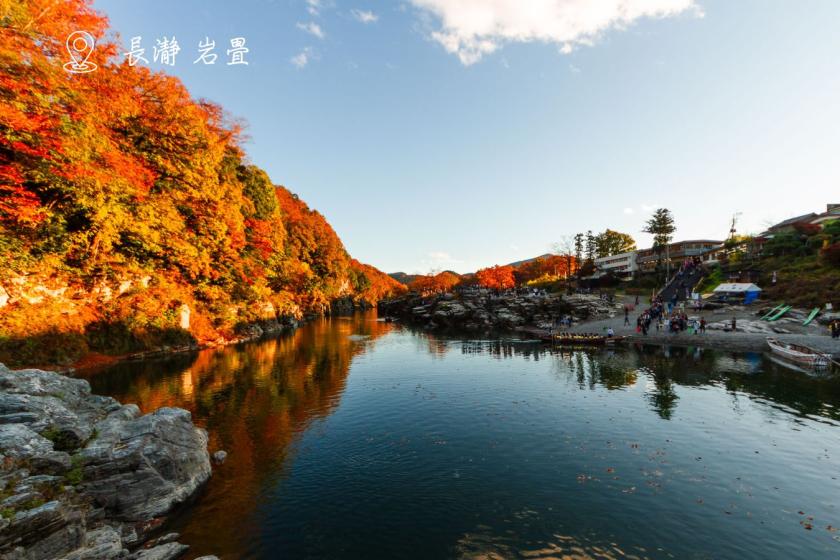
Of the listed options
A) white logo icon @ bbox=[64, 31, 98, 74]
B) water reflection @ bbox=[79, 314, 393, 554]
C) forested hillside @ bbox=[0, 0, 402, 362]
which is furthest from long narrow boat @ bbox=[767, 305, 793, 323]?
white logo icon @ bbox=[64, 31, 98, 74]

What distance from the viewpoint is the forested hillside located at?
26.8 m

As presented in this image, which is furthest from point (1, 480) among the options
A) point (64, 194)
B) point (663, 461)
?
point (64, 194)

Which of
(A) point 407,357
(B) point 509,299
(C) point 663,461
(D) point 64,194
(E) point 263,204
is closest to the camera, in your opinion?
(C) point 663,461

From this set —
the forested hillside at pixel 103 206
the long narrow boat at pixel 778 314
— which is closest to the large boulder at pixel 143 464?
the forested hillside at pixel 103 206

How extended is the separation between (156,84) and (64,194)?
19917mm

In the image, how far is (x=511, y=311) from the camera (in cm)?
8619

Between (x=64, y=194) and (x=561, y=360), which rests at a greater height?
(x=64, y=194)

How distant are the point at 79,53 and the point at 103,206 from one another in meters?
14.1

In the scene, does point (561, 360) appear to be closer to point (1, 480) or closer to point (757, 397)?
point (757, 397)

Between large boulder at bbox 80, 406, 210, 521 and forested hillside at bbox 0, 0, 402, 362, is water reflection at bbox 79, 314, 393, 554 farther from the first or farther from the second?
forested hillside at bbox 0, 0, 402, 362

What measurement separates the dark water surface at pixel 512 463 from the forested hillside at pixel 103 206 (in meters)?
7.92

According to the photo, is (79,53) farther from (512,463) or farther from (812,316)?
(812,316)

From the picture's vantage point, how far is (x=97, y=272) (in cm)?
3556

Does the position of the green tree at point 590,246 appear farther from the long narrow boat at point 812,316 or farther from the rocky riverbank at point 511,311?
the long narrow boat at point 812,316
